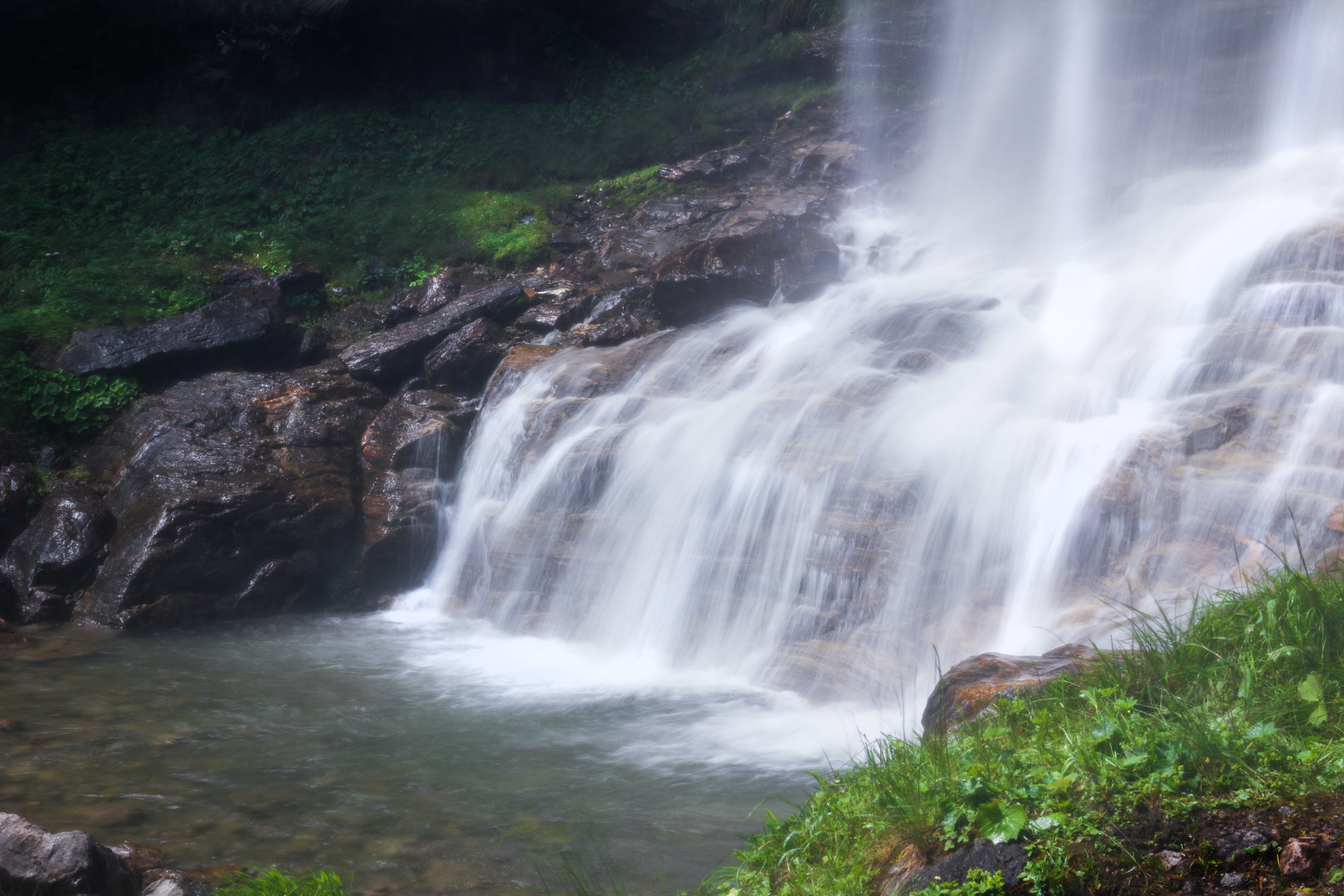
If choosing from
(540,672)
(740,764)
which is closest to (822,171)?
(540,672)

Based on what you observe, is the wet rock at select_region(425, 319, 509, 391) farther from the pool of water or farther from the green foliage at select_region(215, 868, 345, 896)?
the green foliage at select_region(215, 868, 345, 896)

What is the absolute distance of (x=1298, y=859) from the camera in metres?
2.19

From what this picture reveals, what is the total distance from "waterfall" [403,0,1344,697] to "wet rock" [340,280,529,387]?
5.41 ft

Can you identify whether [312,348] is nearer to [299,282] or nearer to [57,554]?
[299,282]

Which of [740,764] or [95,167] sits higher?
[95,167]

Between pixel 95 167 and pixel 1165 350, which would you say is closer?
pixel 1165 350

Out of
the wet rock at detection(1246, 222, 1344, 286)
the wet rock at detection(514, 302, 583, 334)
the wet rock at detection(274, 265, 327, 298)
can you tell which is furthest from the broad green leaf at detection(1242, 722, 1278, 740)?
the wet rock at detection(274, 265, 327, 298)

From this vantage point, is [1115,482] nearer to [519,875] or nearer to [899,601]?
[899,601]

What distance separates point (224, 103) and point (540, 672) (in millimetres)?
16785

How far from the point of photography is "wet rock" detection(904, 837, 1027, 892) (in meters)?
2.43

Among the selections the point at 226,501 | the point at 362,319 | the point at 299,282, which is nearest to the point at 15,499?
the point at 226,501

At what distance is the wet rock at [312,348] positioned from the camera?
1230 cm

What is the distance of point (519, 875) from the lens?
13.3 feet

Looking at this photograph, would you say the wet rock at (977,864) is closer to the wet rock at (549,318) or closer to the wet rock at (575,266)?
the wet rock at (549,318)
